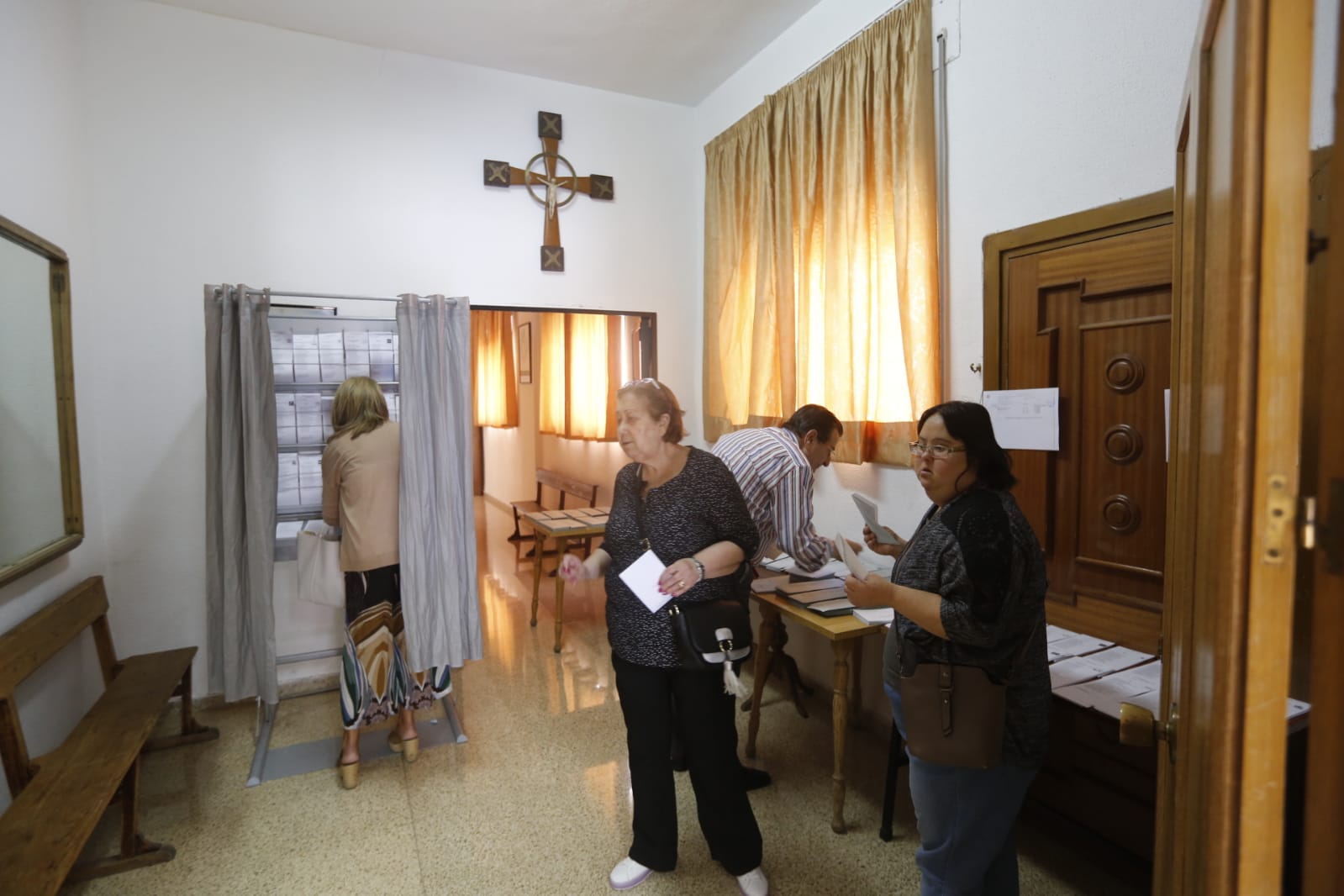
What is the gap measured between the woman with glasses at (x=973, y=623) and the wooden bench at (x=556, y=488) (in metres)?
4.01

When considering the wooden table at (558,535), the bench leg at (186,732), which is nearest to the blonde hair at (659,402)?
the wooden table at (558,535)

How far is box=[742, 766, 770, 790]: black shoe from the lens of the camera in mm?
2516

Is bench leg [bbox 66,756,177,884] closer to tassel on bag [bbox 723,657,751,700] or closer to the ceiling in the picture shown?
tassel on bag [bbox 723,657,751,700]

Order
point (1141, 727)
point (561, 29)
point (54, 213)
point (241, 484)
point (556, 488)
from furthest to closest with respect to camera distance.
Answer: point (556, 488) → point (561, 29) → point (241, 484) → point (54, 213) → point (1141, 727)

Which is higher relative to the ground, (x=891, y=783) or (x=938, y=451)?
(x=938, y=451)

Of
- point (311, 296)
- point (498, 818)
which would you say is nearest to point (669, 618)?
point (498, 818)

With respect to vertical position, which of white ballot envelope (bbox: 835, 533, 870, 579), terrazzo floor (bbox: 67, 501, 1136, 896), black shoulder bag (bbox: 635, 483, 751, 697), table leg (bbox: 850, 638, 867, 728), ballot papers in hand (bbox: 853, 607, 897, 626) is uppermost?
white ballot envelope (bbox: 835, 533, 870, 579)

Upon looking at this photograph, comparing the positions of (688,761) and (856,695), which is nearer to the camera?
(688,761)

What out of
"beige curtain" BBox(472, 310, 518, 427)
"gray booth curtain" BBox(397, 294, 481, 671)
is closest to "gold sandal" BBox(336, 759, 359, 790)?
"gray booth curtain" BBox(397, 294, 481, 671)

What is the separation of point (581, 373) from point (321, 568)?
140 inches

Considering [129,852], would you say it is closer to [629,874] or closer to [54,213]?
[629,874]

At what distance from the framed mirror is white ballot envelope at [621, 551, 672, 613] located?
1821 millimetres

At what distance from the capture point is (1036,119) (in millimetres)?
2189

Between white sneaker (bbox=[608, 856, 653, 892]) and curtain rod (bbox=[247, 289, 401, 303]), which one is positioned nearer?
white sneaker (bbox=[608, 856, 653, 892])
